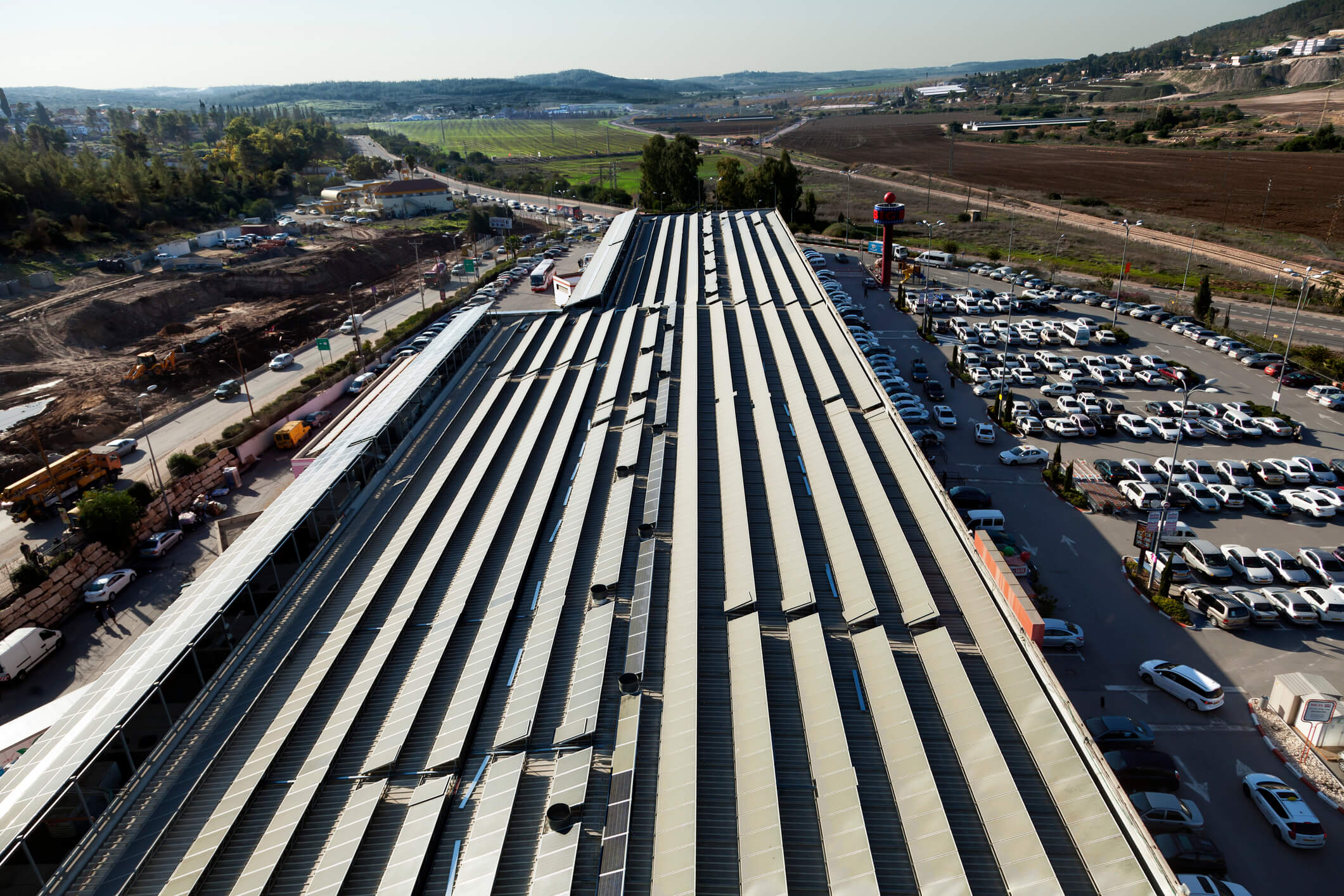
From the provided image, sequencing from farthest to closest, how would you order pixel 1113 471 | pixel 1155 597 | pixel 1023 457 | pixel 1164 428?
pixel 1164 428, pixel 1023 457, pixel 1113 471, pixel 1155 597

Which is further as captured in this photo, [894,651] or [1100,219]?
[1100,219]

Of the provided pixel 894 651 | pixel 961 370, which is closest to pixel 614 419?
pixel 894 651

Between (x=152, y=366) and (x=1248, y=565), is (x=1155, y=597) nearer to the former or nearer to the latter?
(x=1248, y=565)

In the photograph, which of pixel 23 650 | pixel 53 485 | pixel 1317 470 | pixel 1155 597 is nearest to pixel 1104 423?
pixel 1317 470

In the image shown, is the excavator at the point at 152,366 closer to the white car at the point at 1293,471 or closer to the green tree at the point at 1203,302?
the white car at the point at 1293,471

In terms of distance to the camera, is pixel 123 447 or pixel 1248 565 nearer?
pixel 1248 565

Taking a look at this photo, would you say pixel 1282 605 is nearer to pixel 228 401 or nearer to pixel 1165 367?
pixel 1165 367
